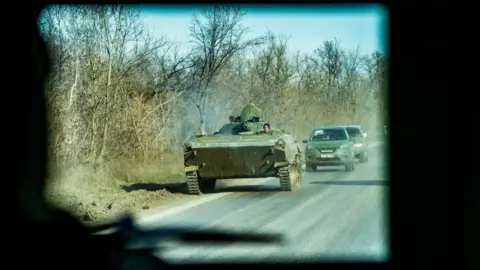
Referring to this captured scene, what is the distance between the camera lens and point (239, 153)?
636 inches

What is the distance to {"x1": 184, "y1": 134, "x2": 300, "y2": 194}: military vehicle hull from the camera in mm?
16156

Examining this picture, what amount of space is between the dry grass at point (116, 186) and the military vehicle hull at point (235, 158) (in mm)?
704

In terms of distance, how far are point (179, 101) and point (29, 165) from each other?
1050 cm

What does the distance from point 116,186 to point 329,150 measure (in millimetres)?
7904

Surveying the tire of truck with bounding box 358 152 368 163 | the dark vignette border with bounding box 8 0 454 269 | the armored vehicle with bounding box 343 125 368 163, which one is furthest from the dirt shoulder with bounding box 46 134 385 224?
the tire of truck with bounding box 358 152 368 163

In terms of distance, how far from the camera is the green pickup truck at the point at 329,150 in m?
21.7

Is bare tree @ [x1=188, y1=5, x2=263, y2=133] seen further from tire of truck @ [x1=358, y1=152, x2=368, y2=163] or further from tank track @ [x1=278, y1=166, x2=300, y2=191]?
tire of truck @ [x1=358, y1=152, x2=368, y2=163]

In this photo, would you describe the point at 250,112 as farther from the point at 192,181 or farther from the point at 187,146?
the point at 192,181

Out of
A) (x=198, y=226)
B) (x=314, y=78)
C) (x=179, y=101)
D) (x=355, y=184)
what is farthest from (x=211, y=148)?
(x=198, y=226)

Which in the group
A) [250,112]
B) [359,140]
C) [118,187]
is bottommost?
[118,187]
